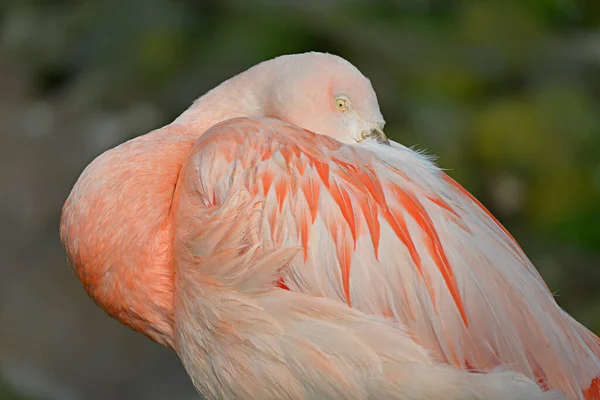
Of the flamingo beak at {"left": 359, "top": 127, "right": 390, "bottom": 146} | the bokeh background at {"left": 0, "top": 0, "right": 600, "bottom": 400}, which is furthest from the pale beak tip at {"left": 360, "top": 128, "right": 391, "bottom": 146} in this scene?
the bokeh background at {"left": 0, "top": 0, "right": 600, "bottom": 400}

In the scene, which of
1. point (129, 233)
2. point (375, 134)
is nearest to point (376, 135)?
point (375, 134)

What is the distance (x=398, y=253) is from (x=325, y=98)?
0.58 metres

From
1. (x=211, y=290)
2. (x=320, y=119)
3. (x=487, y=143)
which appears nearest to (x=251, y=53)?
(x=487, y=143)

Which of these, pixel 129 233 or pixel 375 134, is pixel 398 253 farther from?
pixel 129 233

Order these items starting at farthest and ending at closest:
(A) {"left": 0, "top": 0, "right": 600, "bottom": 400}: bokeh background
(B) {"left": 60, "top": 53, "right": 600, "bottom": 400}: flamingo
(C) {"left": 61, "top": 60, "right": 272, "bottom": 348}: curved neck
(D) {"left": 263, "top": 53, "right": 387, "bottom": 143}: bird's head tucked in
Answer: (A) {"left": 0, "top": 0, "right": 600, "bottom": 400}: bokeh background < (D) {"left": 263, "top": 53, "right": 387, "bottom": 143}: bird's head tucked in < (C) {"left": 61, "top": 60, "right": 272, "bottom": 348}: curved neck < (B) {"left": 60, "top": 53, "right": 600, "bottom": 400}: flamingo

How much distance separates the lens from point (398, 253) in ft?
6.96

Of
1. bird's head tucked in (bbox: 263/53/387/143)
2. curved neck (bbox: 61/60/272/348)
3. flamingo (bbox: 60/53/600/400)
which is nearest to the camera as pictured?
flamingo (bbox: 60/53/600/400)

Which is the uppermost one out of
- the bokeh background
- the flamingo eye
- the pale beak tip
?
the flamingo eye

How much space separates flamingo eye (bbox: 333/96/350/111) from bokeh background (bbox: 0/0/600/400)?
2854mm

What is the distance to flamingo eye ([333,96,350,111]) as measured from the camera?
8.07 feet

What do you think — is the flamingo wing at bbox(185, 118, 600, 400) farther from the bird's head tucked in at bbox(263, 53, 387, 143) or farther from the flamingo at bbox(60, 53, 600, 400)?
the bird's head tucked in at bbox(263, 53, 387, 143)

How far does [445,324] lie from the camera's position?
2084mm

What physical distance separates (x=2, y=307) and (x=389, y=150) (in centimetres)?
375

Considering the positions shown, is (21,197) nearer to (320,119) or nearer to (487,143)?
(487,143)
